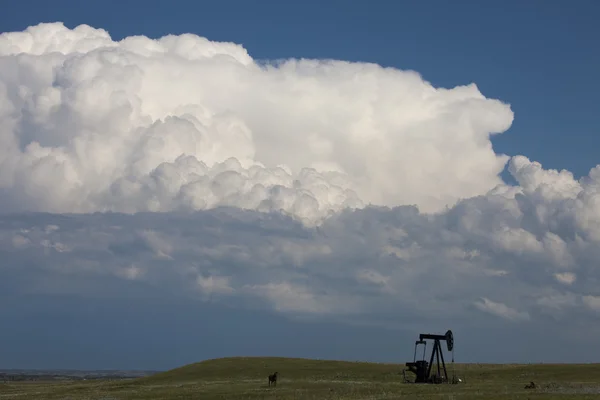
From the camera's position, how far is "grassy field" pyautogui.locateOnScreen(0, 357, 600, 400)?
187 ft

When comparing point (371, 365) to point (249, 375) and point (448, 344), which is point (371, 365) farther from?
point (448, 344)

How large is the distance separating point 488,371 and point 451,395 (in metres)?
40.4

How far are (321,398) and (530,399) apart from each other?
16578 mm

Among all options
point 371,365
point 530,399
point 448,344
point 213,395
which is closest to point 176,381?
point 371,365

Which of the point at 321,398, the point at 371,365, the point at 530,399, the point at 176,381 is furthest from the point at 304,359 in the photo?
the point at 530,399

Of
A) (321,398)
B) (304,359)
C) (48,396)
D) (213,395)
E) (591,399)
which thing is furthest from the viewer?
(304,359)

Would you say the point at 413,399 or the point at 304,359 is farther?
the point at 304,359

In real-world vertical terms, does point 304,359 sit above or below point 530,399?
above

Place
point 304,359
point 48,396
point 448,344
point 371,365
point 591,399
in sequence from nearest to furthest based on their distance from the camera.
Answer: point 591,399, point 448,344, point 48,396, point 371,365, point 304,359

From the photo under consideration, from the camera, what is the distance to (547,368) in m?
87.6

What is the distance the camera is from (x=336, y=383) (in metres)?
74.9

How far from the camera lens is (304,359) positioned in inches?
4628

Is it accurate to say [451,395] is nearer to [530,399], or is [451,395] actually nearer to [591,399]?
[530,399]

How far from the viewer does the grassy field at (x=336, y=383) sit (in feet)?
187
